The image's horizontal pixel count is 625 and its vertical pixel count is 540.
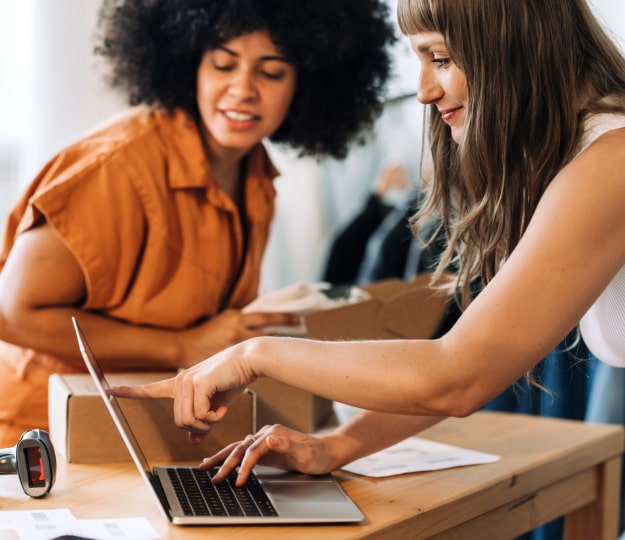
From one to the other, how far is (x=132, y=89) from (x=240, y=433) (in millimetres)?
863

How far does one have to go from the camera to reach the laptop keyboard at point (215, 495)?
1.16 metres

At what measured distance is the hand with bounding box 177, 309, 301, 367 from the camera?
1725 millimetres

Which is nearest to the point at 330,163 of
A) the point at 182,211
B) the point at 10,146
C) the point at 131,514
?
the point at 10,146

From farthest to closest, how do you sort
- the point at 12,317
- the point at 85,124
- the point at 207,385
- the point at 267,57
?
1. the point at 85,124
2. the point at 267,57
3. the point at 12,317
4. the point at 207,385

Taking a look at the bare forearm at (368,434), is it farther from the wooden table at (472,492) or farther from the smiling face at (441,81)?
the smiling face at (441,81)

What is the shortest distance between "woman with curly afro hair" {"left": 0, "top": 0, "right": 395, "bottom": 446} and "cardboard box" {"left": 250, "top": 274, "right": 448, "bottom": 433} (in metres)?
0.15

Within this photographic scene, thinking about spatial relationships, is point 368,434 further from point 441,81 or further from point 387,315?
point 441,81

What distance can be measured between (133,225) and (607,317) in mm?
806

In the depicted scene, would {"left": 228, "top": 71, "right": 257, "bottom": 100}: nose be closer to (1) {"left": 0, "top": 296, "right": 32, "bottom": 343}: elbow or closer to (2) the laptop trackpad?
(1) {"left": 0, "top": 296, "right": 32, "bottom": 343}: elbow

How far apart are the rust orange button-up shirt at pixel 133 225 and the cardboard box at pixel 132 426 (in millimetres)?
256

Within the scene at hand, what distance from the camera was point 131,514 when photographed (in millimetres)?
1175

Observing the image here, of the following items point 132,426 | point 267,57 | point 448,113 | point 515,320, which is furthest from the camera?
point 267,57

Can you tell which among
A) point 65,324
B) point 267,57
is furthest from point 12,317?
point 267,57

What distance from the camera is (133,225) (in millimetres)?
1671
